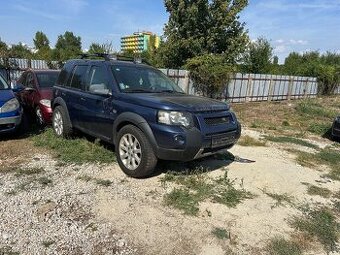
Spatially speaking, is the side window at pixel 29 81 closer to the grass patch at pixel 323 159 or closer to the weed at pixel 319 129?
the grass patch at pixel 323 159

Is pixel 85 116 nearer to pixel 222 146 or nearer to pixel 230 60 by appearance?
pixel 222 146

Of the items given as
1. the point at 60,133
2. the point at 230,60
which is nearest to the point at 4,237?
the point at 60,133

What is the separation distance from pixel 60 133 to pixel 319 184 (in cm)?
513

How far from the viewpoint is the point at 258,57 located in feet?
88.7

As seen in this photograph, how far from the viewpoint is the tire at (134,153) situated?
203 inches

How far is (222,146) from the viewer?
5465 millimetres

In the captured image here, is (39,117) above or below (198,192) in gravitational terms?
above

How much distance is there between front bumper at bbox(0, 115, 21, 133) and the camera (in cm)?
708

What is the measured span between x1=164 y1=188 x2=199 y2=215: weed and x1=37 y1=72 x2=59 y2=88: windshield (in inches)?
222

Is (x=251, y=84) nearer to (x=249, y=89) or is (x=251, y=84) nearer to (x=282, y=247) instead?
(x=249, y=89)

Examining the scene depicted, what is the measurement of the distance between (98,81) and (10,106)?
2266 millimetres

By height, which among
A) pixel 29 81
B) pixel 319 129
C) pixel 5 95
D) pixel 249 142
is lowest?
pixel 319 129

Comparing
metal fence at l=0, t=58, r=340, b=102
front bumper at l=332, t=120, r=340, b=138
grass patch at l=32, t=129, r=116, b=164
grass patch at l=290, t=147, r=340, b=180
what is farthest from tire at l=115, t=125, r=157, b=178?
metal fence at l=0, t=58, r=340, b=102

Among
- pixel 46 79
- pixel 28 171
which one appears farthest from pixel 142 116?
pixel 46 79
